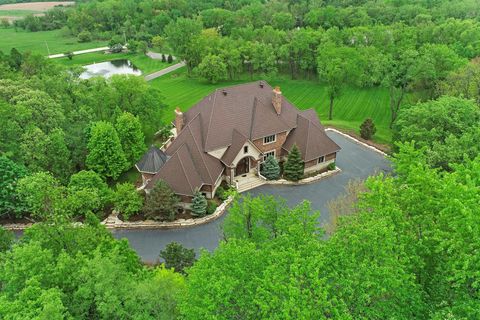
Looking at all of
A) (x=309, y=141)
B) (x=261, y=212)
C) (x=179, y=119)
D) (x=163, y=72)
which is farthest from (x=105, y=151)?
(x=163, y=72)

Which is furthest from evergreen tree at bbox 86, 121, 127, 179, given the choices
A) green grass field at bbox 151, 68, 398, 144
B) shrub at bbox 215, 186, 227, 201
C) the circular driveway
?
green grass field at bbox 151, 68, 398, 144

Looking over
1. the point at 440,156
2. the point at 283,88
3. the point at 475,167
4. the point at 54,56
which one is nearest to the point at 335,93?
the point at 283,88

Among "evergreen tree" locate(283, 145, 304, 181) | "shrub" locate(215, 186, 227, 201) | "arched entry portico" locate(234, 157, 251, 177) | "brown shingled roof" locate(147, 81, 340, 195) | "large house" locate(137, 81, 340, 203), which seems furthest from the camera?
"arched entry portico" locate(234, 157, 251, 177)

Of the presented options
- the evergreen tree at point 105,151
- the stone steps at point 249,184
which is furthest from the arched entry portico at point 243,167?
the evergreen tree at point 105,151

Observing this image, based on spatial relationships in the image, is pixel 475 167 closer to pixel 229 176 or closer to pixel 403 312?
pixel 403 312

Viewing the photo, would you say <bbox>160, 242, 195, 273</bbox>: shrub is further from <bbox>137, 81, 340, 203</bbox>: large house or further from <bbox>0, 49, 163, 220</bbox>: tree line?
<bbox>137, 81, 340, 203</bbox>: large house

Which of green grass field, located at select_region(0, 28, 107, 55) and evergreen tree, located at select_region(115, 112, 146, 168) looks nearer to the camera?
evergreen tree, located at select_region(115, 112, 146, 168)
